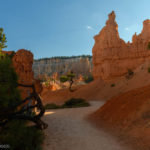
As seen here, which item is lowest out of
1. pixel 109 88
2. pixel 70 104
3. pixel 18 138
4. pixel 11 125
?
pixel 70 104

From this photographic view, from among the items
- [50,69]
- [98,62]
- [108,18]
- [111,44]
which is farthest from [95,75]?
[50,69]

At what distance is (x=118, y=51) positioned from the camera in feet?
113

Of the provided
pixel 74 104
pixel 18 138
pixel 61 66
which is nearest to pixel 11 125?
pixel 18 138

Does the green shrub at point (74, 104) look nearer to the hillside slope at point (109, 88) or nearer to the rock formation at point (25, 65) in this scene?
the hillside slope at point (109, 88)

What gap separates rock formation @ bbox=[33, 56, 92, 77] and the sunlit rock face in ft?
175

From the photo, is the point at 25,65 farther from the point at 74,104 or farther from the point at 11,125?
the point at 74,104

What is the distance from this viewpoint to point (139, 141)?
196 inches

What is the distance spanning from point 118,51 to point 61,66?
80136 mm

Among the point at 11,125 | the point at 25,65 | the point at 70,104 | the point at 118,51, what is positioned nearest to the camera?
the point at 11,125

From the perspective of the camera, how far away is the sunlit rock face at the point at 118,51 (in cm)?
3309

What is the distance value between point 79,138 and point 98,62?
110 ft

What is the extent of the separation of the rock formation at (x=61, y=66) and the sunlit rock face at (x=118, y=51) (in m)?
53.2

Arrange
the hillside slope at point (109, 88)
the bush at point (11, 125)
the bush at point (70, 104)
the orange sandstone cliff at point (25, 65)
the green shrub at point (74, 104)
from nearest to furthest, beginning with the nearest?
the bush at point (11, 125)
the orange sandstone cliff at point (25, 65)
the bush at point (70, 104)
the green shrub at point (74, 104)
the hillside slope at point (109, 88)

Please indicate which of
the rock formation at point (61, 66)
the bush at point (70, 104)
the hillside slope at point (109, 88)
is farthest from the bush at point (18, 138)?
the rock formation at point (61, 66)
